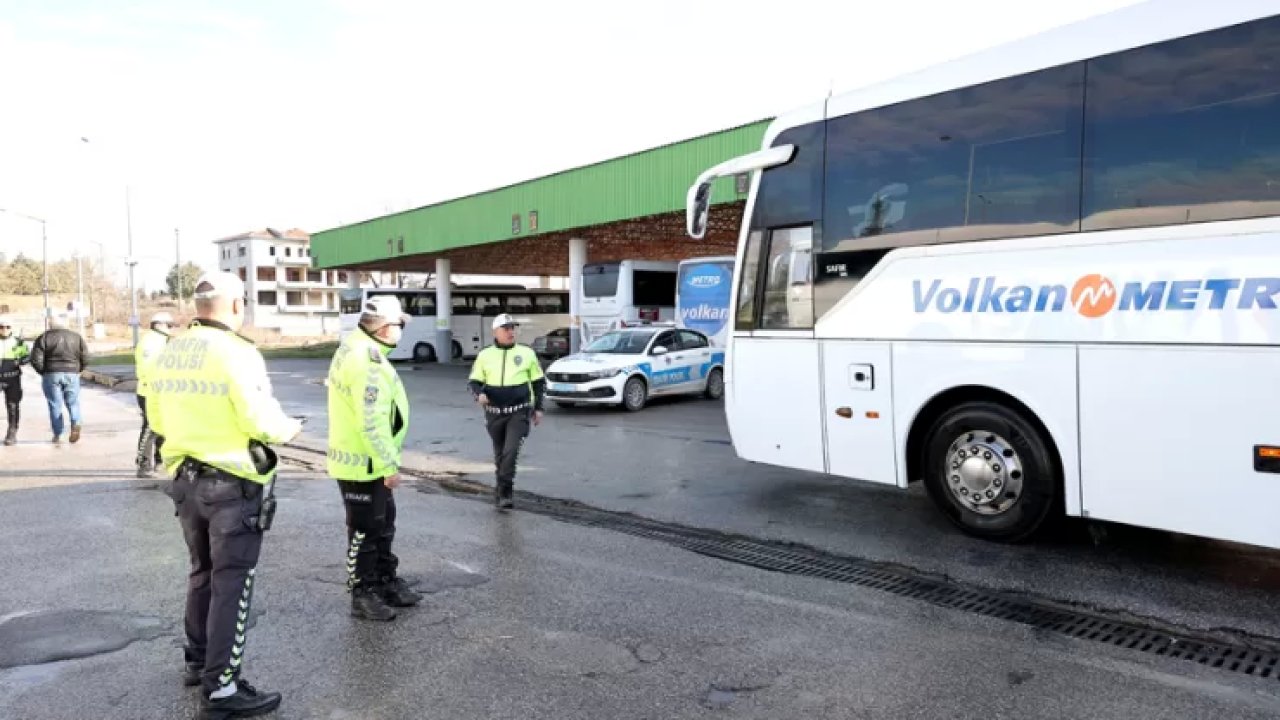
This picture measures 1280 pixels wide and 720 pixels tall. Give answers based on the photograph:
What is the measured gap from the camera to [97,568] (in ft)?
18.9

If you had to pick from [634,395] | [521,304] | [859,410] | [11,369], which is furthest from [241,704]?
[521,304]

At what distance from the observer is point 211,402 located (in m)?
3.48

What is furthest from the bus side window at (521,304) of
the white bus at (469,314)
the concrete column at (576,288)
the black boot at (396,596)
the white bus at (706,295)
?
the black boot at (396,596)

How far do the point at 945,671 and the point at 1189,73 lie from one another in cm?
382

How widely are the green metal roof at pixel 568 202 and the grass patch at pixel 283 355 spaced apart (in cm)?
617

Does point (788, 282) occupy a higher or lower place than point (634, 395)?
higher

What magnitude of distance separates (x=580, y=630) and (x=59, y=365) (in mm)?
10878

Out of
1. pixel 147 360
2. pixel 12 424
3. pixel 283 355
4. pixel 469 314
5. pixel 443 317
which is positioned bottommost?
pixel 12 424

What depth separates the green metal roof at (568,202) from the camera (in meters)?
21.0

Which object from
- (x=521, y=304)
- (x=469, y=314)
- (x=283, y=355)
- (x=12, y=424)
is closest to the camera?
(x=12, y=424)

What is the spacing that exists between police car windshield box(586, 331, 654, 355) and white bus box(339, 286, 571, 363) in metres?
19.1

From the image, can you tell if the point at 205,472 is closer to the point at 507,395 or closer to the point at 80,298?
the point at 507,395

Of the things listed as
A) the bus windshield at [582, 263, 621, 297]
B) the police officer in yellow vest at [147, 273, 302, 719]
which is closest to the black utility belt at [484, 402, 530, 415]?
the police officer in yellow vest at [147, 273, 302, 719]

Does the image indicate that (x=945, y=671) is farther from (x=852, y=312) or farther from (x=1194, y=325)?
(x=852, y=312)
